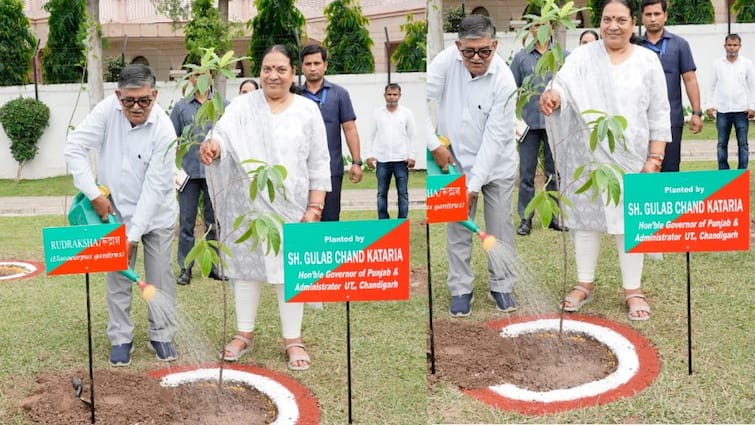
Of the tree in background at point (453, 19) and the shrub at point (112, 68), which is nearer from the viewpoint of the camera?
the tree in background at point (453, 19)

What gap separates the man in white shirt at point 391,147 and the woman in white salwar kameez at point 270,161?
1.13 ft

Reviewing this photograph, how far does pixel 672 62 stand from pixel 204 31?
239 cm

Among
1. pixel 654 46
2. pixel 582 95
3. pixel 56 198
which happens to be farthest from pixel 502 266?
pixel 56 198

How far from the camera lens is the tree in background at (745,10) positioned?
209 inches

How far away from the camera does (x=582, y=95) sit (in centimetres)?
353

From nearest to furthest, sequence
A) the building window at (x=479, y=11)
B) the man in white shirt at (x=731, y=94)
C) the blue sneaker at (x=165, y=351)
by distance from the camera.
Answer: the building window at (x=479, y=11), the blue sneaker at (x=165, y=351), the man in white shirt at (x=731, y=94)

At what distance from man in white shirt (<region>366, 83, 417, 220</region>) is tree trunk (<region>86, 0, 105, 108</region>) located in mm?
1289

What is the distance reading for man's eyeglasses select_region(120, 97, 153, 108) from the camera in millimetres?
3570

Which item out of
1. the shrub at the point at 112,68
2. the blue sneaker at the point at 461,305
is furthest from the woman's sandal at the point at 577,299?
the shrub at the point at 112,68

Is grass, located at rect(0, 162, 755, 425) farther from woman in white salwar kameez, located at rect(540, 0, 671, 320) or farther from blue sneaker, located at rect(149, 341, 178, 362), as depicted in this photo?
woman in white salwar kameez, located at rect(540, 0, 671, 320)

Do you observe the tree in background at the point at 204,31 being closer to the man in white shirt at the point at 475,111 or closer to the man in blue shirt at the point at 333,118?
the man in blue shirt at the point at 333,118

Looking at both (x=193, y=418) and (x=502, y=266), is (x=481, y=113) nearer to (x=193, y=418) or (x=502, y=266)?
(x=502, y=266)

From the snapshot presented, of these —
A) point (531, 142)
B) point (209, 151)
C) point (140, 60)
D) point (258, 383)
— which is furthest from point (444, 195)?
point (140, 60)

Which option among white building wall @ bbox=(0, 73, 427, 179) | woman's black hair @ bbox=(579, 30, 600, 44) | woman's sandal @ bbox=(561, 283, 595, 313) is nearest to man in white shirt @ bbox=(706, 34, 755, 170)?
woman's sandal @ bbox=(561, 283, 595, 313)
